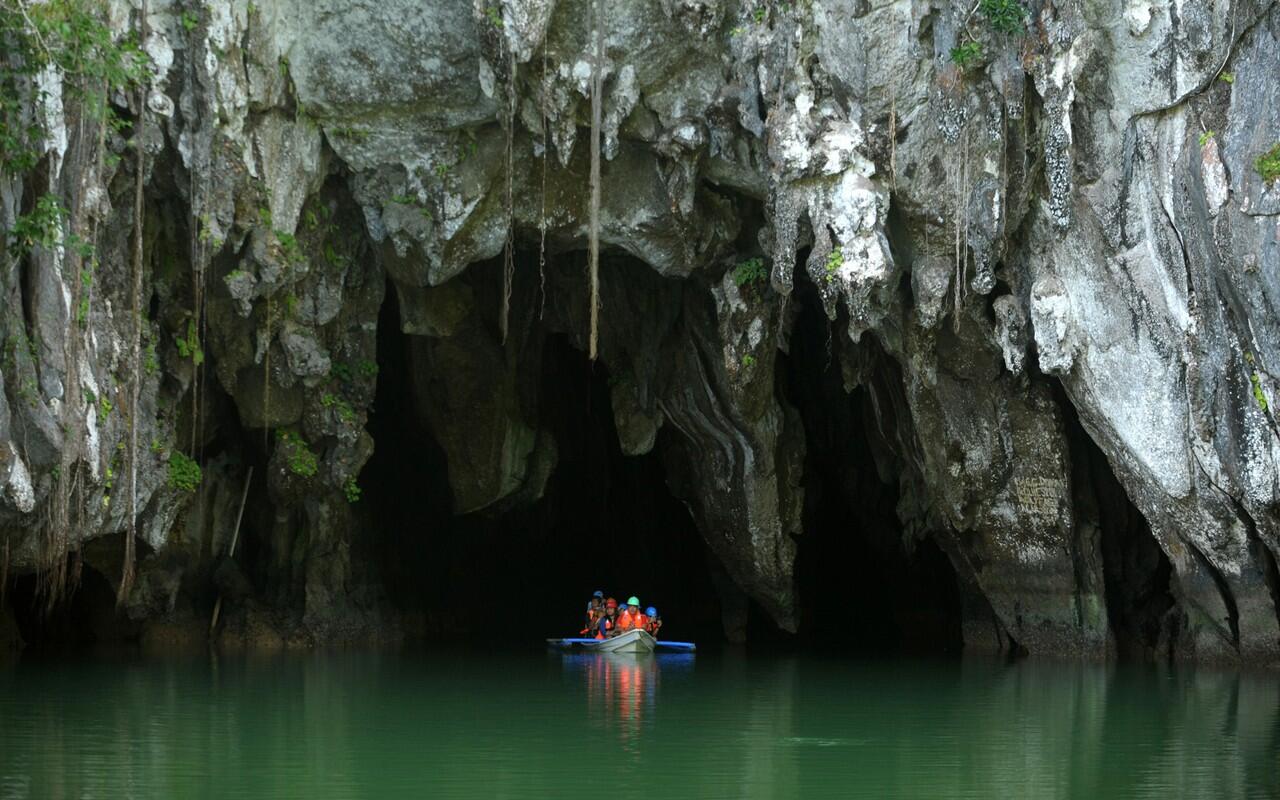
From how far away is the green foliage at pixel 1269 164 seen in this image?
1670 cm

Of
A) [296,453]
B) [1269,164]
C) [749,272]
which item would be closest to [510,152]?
[749,272]

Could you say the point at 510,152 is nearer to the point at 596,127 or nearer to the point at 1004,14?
the point at 596,127

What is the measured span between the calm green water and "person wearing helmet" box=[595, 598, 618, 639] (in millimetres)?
4462

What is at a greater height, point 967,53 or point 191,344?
point 967,53

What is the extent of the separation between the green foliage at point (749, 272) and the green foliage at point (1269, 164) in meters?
5.91

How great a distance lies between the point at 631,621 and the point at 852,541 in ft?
28.4

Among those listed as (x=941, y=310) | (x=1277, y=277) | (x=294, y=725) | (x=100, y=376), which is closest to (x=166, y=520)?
(x=100, y=376)

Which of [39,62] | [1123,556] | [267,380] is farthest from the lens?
[1123,556]

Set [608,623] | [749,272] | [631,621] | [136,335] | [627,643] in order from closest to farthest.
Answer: [136,335], [749,272], [627,643], [631,621], [608,623]

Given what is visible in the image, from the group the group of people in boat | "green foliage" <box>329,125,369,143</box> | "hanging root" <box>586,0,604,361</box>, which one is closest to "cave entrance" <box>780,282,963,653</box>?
the group of people in boat

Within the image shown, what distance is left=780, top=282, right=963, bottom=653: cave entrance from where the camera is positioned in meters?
26.2

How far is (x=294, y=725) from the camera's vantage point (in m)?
13.1

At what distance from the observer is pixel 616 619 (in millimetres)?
24797

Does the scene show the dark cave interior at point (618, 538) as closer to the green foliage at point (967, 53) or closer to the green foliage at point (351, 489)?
the green foliage at point (351, 489)
